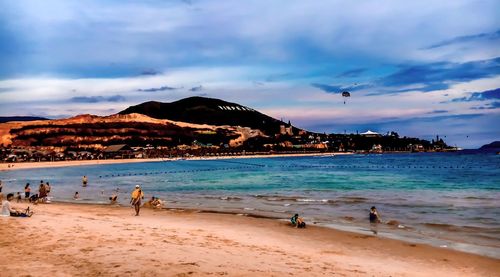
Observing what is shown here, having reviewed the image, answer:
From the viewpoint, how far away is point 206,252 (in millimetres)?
13703

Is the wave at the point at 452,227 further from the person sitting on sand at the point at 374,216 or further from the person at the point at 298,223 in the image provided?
the person at the point at 298,223

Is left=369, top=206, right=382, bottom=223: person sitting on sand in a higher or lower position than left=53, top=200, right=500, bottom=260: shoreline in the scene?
higher

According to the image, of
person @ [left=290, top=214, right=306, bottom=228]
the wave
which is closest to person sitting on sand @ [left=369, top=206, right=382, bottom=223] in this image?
the wave

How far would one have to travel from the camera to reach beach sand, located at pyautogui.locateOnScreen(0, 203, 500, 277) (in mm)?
11258

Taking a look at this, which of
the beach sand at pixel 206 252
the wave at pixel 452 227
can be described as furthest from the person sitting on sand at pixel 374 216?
the beach sand at pixel 206 252

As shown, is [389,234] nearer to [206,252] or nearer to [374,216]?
[374,216]

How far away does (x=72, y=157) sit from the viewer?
150 metres

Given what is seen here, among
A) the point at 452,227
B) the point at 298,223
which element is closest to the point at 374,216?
the point at 452,227

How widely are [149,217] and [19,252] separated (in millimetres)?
11903

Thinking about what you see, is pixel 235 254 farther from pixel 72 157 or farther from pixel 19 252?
pixel 72 157

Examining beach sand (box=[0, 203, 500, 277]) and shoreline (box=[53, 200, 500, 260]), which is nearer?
beach sand (box=[0, 203, 500, 277])

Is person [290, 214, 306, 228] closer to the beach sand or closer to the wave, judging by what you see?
the beach sand

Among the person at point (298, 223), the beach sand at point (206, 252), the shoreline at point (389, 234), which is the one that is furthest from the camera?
A: the person at point (298, 223)

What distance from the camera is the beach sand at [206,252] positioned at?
1126 cm
